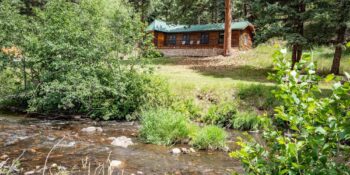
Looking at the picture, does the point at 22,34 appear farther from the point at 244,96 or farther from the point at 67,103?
the point at 244,96

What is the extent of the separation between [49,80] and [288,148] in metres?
13.3

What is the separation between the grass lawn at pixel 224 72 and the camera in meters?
14.9

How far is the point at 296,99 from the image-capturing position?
8.17ft

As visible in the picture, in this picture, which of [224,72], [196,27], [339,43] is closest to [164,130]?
[224,72]

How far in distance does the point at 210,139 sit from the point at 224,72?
12.2m

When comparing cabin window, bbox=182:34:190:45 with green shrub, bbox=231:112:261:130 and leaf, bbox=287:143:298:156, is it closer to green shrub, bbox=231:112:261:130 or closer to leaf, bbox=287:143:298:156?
green shrub, bbox=231:112:261:130

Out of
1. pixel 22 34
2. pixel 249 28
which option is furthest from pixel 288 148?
pixel 249 28

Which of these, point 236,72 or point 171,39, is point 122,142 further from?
point 171,39

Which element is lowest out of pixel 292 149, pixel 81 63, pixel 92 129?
pixel 92 129

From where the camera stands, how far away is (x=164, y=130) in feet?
34.5

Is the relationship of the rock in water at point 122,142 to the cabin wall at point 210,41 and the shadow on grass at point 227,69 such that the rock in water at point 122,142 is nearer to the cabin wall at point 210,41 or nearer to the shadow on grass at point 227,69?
the shadow on grass at point 227,69

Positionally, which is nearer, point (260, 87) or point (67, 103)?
point (67, 103)

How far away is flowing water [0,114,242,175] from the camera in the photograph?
25.8ft

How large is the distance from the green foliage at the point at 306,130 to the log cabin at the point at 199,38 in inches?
1099
